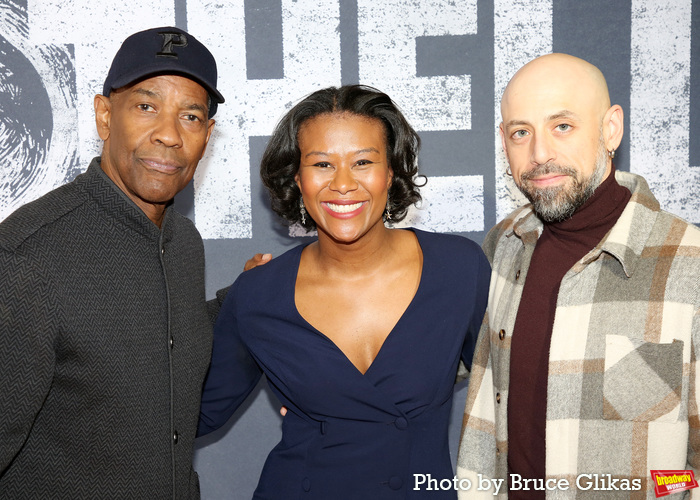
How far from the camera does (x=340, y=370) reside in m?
1.70

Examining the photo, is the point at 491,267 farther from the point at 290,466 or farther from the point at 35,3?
the point at 35,3

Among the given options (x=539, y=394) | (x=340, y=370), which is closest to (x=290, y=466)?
(x=340, y=370)

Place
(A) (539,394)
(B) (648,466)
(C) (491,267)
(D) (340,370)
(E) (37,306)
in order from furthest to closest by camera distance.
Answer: (C) (491,267) → (D) (340,370) → (A) (539,394) → (B) (648,466) → (E) (37,306)

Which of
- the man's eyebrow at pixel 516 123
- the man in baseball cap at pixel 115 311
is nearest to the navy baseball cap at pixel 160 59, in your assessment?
the man in baseball cap at pixel 115 311

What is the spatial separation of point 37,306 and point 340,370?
0.76 meters

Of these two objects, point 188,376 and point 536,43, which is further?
point 536,43

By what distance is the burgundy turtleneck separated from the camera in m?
1.58

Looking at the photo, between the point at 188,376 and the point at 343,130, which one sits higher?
the point at 343,130

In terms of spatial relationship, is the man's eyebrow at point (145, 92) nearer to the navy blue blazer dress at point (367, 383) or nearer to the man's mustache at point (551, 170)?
the navy blue blazer dress at point (367, 383)

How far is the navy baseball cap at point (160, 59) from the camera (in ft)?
5.15

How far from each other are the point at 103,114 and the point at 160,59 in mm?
226

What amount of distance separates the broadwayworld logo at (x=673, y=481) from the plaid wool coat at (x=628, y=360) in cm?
2

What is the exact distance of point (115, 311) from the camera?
149 centimetres

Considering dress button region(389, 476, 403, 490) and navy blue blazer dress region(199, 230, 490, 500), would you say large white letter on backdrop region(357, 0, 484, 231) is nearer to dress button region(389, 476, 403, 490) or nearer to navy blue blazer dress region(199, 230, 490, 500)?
navy blue blazer dress region(199, 230, 490, 500)
